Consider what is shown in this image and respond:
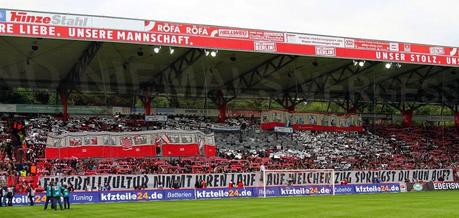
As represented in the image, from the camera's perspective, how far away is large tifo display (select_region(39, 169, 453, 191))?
38344mm

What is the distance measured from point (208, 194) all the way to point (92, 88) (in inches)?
792

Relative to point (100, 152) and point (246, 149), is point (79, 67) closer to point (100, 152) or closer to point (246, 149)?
point (100, 152)

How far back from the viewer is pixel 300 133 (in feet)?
191

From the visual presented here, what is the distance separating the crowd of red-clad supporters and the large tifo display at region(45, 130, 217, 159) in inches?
24.4

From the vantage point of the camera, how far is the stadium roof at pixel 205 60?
38375 millimetres

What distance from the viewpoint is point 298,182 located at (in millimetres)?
43375

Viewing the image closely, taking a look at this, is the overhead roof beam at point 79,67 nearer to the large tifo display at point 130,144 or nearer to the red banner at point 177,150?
the large tifo display at point 130,144

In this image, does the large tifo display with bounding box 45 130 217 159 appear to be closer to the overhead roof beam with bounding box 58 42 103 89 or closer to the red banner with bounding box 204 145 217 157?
the red banner with bounding box 204 145 217 157

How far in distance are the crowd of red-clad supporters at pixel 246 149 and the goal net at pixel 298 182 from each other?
302 cm

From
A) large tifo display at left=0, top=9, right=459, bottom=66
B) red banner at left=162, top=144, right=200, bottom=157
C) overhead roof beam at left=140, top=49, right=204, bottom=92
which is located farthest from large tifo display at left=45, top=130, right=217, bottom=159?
large tifo display at left=0, top=9, right=459, bottom=66

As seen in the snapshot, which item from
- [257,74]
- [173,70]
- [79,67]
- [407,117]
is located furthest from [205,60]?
[407,117]

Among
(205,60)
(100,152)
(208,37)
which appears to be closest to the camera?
(208,37)

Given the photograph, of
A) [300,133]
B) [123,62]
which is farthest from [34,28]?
[300,133]

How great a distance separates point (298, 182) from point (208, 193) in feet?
23.1
